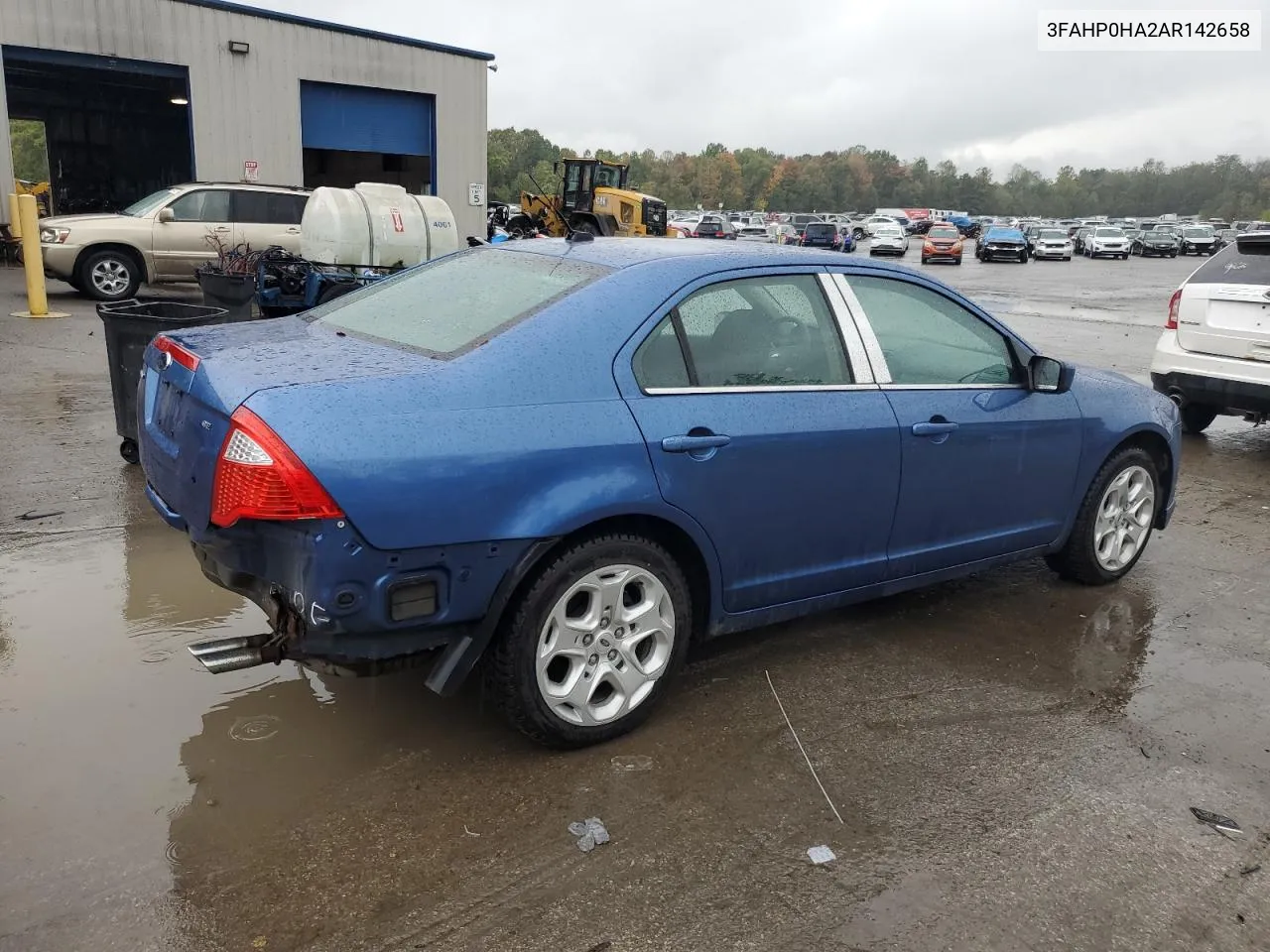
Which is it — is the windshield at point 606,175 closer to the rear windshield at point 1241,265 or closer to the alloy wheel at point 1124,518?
the rear windshield at point 1241,265

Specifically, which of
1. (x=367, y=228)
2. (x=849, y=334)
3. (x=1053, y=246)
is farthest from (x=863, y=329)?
(x=1053, y=246)

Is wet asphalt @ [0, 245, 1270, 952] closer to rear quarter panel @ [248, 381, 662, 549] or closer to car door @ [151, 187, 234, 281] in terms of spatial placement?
rear quarter panel @ [248, 381, 662, 549]

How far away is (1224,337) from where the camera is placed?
7953 millimetres

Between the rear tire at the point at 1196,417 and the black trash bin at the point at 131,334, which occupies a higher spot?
the black trash bin at the point at 131,334

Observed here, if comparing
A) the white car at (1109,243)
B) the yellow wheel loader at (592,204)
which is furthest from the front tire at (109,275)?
the white car at (1109,243)

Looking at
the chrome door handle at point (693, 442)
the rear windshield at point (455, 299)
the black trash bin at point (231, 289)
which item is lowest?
the black trash bin at point (231, 289)

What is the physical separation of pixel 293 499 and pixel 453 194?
24.0 metres

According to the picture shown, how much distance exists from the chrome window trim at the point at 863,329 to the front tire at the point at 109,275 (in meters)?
13.0

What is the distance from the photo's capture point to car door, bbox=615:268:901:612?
3.43 m

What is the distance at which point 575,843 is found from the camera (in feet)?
9.66

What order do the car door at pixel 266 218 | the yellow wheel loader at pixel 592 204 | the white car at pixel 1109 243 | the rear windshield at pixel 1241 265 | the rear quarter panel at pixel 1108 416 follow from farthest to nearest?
the white car at pixel 1109 243, the yellow wheel loader at pixel 592 204, the car door at pixel 266 218, the rear windshield at pixel 1241 265, the rear quarter panel at pixel 1108 416

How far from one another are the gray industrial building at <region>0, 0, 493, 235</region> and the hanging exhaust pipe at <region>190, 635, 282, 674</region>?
19508 millimetres

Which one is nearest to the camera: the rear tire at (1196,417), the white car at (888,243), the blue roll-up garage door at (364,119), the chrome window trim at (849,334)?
the chrome window trim at (849,334)

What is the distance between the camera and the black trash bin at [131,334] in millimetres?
6035
